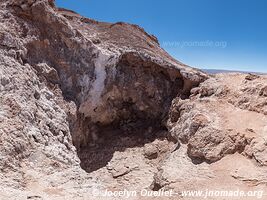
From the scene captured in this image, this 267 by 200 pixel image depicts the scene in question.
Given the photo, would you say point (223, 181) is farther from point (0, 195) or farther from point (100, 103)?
point (100, 103)

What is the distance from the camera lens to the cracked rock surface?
8.41 m

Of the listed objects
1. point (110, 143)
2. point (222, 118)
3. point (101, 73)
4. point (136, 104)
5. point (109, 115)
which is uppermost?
point (101, 73)

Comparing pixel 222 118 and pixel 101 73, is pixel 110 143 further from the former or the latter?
pixel 222 118

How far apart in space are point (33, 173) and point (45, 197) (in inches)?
48.6

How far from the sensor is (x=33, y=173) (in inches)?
339

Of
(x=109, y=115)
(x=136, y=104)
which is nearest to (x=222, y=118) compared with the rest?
(x=136, y=104)

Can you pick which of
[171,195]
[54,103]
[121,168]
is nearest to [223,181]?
[171,195]

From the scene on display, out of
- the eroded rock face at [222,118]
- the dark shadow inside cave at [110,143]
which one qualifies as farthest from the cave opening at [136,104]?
the eroded rock face at [222,118]

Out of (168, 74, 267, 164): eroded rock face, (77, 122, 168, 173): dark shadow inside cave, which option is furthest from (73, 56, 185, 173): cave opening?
(168, 74, 267, 164): eroded rock face


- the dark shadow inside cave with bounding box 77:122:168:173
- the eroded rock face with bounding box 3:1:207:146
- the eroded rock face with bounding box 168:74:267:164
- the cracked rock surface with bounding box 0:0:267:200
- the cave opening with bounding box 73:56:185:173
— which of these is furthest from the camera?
the cave opening with bounding box 73:56:185:173

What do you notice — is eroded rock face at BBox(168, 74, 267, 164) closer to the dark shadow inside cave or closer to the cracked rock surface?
the cracked rock surface

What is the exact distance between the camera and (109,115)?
1380 centimetres

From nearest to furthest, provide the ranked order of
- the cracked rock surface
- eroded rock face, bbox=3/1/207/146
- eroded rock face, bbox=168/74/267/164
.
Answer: the cracked rock surface → eroded rock face, bbox=168/74/267/164 → eroded rock face, bbox=3/1/207/146

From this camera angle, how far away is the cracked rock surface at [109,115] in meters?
8.41
